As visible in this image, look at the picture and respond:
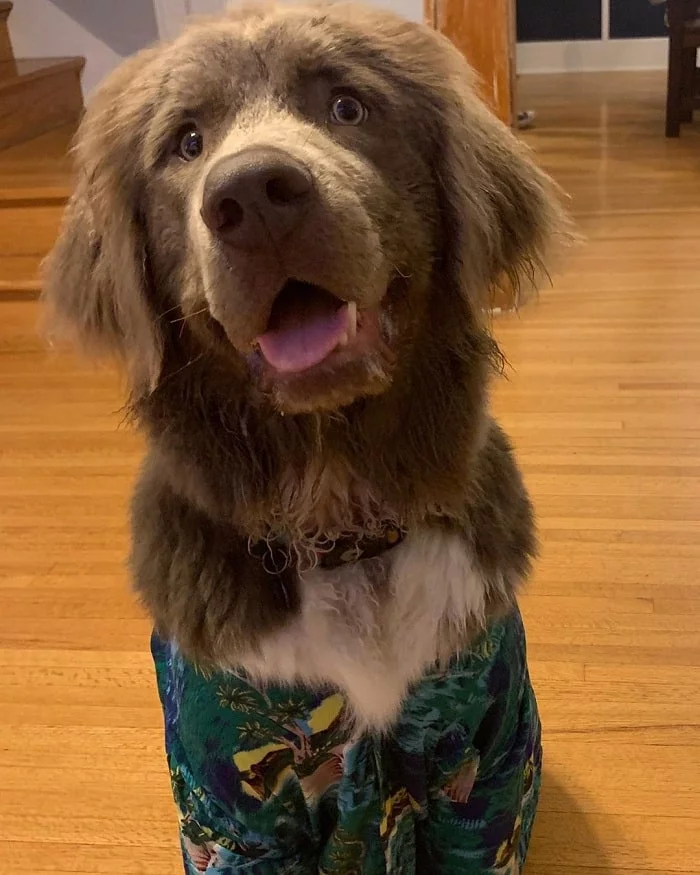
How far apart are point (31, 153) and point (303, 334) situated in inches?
129

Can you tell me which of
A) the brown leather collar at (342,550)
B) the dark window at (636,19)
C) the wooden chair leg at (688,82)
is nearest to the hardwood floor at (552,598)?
the brown leather collar at (342,550)

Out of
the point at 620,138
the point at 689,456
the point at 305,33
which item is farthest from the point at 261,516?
the point at 620,138

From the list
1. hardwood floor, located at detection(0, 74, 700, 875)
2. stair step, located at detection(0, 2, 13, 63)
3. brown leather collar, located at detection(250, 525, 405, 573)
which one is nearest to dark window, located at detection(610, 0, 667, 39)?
stair step, located at detection(0, 2, 13, 63)

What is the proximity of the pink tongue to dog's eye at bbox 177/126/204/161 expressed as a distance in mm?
190

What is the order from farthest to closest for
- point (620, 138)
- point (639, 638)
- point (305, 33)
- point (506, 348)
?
point (620, 138)
point (506, 348)
point (639, 638)
point (305, 33)

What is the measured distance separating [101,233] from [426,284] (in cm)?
34

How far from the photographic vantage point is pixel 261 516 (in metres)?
1.03

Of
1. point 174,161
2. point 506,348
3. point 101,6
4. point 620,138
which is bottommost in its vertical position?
point 620,138

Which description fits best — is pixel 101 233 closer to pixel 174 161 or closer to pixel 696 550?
pixel 174 161

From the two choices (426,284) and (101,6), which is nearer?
(426,284)

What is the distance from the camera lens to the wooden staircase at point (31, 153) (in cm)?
330

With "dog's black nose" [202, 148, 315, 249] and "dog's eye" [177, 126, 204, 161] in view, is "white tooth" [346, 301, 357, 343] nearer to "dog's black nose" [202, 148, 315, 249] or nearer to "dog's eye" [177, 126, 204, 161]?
"dog's black nose" [202, 148, 315, 249]

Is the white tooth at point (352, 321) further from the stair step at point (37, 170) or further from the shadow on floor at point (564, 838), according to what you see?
the stair step at point (37, 170)

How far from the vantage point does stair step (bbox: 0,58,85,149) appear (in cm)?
391
